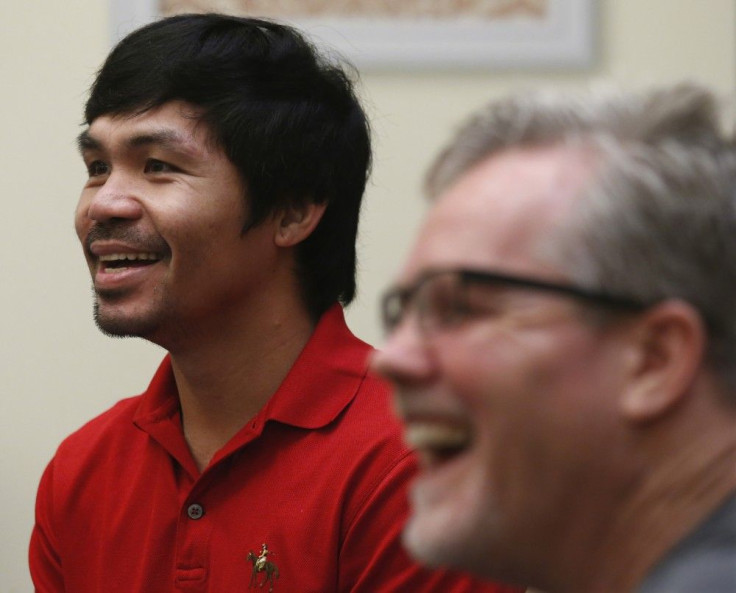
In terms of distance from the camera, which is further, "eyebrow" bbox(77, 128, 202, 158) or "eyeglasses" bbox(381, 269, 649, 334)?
"eyebrow" bbox(77, 128, 202, 158)

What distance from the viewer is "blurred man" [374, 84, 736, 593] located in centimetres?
79

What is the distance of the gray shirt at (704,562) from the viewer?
2.54ft

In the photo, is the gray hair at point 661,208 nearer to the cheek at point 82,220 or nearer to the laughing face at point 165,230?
the laughing face at point 165,230

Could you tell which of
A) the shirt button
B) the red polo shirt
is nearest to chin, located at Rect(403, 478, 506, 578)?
the red polo shirt

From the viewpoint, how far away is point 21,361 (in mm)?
2318

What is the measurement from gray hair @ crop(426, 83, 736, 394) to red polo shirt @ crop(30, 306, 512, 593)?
0.71m

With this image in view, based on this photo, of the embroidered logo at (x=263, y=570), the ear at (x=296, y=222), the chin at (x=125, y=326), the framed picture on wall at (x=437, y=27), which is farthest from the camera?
the framed picture on wall at (x=437, y=27)

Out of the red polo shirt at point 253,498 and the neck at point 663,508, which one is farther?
the red polo shirt at point 253,498

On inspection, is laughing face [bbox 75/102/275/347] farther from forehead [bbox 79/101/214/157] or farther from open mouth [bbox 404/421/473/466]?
open mouth [bbox 404/421/473/466]

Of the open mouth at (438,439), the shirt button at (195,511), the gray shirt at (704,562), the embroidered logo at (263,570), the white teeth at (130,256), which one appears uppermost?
the white teeth at (130,256)

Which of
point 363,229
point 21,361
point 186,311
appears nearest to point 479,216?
point 186,311

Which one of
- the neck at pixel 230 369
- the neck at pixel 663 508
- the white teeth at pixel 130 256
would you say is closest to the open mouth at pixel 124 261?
the white teeth at pixel 130 256

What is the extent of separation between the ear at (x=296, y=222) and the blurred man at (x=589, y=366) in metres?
0.84

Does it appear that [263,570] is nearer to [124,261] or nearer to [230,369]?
[230,369]
